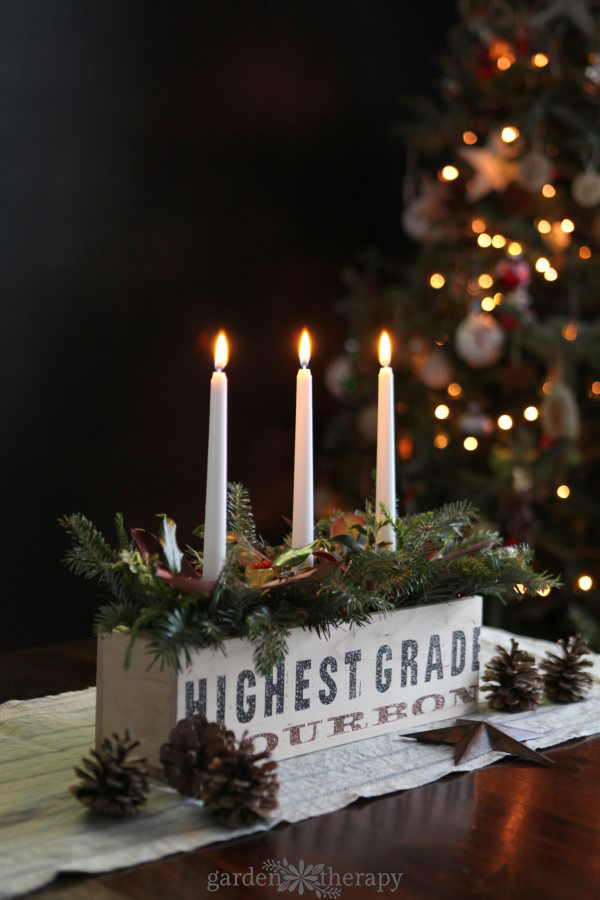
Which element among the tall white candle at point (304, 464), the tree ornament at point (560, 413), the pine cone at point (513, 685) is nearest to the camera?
the tall white candle at point (304, 464)

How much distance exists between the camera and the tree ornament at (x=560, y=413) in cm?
245

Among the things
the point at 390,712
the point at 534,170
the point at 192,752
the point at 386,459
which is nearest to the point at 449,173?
the point at 534,170

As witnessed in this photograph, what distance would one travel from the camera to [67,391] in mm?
2531

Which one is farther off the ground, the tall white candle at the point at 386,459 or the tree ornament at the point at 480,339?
the tree ornament at the point at 480,339

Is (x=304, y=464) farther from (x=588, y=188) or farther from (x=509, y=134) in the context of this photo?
(x=509, y=134)

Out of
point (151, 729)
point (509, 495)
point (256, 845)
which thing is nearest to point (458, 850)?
point (256, 845)

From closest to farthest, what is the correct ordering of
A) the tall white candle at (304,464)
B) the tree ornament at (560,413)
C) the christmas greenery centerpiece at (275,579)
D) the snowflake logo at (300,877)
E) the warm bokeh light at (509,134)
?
1. the snowflake logo at (300,877)
2. the christmas greenery centerpiece at (275,579)
3. the tall white candle at (304,464)
4. the tree ornament at (560,413)
5. the warm bokeh light at (509,134)

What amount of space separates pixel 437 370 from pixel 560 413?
42 centimetres

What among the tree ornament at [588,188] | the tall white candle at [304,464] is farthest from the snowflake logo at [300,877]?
the tree ornament at [588,188]

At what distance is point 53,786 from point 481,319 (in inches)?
79.9

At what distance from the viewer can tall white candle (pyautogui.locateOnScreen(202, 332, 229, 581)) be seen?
33.4 inches

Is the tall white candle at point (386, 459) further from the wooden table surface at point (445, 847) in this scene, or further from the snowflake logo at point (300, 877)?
the snowflake logo at point (300, 877)

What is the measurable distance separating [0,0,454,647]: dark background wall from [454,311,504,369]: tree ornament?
0.67m

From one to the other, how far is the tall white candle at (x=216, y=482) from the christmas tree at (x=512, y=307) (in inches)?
68.5
